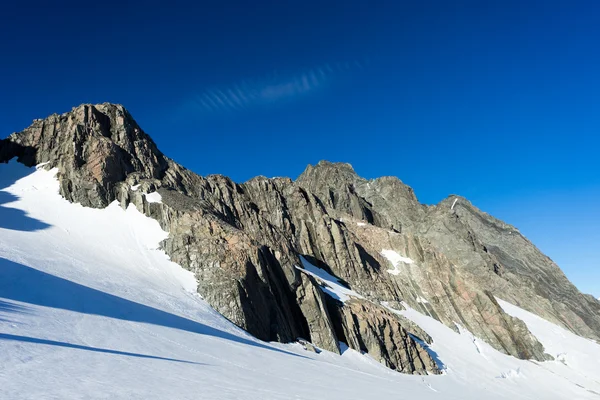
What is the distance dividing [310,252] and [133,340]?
5910cm

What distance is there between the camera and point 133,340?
1961 cm

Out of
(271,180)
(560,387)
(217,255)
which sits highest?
(271,180)

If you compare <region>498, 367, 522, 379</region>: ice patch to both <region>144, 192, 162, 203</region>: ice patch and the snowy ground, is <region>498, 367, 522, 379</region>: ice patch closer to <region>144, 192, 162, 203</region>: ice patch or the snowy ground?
the snowy ground

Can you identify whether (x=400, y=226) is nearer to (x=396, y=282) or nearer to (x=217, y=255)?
(x=396, y=282)

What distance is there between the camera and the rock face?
42.8 meters

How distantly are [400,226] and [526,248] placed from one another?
47.2 meters

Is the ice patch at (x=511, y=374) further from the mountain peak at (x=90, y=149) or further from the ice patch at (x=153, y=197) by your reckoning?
the mountain peak at (x=90, y=149)

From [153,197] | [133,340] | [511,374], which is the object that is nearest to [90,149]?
[153,197]

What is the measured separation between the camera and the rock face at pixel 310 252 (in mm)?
42750

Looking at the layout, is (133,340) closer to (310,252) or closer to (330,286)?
(330,286)

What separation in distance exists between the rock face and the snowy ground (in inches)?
114

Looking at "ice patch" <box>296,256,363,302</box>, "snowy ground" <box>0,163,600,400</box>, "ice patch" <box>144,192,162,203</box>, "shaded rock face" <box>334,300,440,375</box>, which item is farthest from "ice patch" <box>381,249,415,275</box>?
"ice patch" <box>144,192,162,203</box>

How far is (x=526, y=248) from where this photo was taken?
12925 cm

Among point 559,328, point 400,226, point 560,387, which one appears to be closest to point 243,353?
point 560,387
